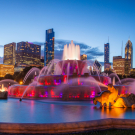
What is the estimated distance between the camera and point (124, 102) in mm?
15000

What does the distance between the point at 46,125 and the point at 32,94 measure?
1784cm

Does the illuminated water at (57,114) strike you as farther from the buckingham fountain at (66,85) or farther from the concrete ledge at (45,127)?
the buckingham fountain at (66,85)

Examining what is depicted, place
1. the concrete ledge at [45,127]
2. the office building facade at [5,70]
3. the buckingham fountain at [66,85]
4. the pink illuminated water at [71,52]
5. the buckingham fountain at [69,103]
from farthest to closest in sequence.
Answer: the office building facade at [5,70] < the pink illuminated water at [71,52] < the buckingham fountain at [66,85] < the buckingham fountain at [69,103] < the concrete ledge at [45,127]

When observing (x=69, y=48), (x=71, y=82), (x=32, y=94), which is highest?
(x=69, y=48)

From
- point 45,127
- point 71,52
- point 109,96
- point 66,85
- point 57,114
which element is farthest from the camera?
point 71,52

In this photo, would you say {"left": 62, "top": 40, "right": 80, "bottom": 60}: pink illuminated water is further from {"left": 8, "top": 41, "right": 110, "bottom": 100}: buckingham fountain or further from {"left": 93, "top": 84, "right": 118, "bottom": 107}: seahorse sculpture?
{"left": 93, "top": 84, "right": 118, "bottom": 107}: seahorse sculpture

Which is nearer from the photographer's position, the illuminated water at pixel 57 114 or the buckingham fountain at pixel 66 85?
the illuminated water at pixel 57 114

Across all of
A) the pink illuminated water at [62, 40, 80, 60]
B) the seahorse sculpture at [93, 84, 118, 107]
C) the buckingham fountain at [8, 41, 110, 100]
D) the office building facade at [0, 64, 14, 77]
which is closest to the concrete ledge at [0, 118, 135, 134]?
the seahorse sculpture at [93, 84, 118, 107]

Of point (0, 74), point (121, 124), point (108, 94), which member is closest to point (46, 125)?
point (121, 124)

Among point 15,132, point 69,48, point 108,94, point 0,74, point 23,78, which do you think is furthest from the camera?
point 0,74

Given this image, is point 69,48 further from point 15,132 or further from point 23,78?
point 23,78

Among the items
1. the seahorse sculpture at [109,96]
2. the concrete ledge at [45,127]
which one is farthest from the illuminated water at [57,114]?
the concrete ledge at [45,127]

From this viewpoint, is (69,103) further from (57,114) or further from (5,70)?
(5,70)

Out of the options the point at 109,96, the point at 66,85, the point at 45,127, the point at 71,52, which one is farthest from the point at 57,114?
the point at 71,52
